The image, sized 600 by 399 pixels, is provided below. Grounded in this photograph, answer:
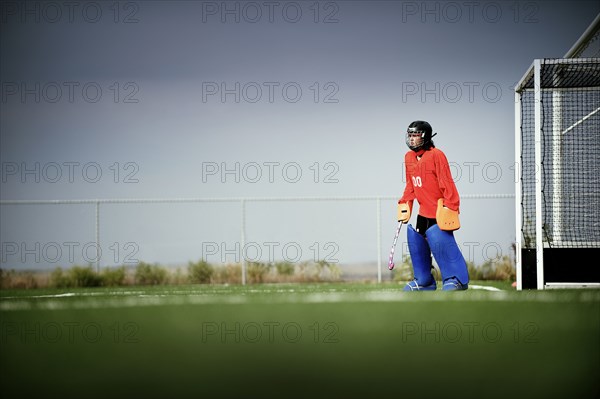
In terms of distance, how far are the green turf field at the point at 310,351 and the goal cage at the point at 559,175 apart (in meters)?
3.02

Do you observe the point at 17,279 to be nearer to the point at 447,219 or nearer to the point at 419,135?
the point at 419,135

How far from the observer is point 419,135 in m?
7.69

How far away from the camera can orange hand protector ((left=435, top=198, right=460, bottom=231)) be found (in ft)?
24.0

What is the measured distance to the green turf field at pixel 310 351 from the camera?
A: 97.3 inches

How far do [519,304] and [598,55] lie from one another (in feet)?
16.9

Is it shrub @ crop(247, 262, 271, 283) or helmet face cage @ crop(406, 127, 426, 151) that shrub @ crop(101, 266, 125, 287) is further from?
helmet face cage @ crop(406, 127, 426, 151)

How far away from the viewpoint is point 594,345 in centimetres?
318

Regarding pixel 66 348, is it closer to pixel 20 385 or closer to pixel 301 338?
pixel 20 385

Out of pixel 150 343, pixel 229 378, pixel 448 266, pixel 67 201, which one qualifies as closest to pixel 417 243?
pixel 448 266

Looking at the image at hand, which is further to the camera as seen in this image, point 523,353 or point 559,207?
point 559,207

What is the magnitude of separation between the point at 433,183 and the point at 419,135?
61 cm

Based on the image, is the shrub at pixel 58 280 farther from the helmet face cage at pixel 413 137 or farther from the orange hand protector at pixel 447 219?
the orange hand protector at pixel 447 219

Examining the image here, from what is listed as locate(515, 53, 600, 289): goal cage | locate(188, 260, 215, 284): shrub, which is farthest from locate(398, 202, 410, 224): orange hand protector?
locate(188, 260, 215, 284): shrub

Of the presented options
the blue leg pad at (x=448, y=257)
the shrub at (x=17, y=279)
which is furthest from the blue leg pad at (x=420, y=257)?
the shrub at (x=17, y=279)
